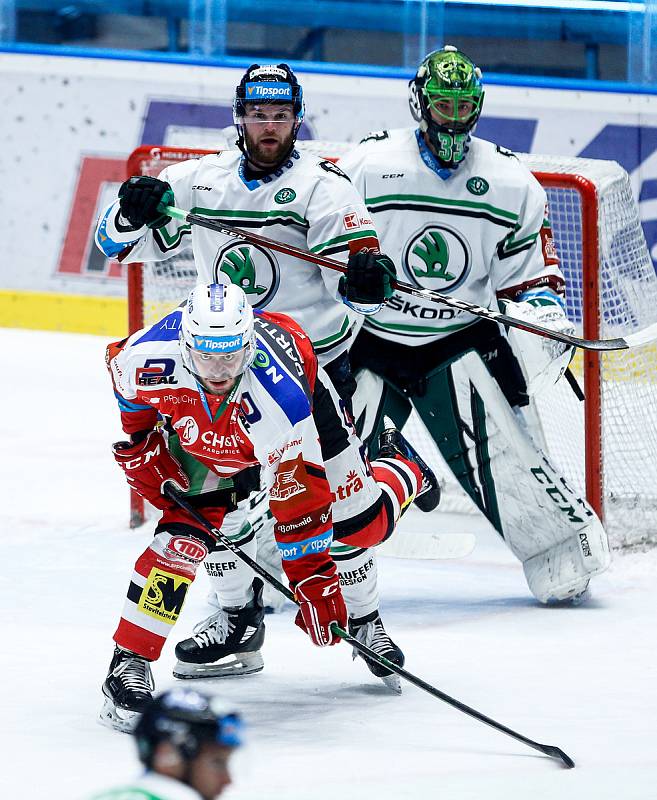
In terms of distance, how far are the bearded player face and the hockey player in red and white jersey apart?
1.91 ft

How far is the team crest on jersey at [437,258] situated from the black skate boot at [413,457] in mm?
444

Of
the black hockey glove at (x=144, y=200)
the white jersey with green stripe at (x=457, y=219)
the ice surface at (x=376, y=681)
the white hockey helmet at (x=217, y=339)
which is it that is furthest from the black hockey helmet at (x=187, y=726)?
the white jersey with green stripe at (x=457, y=219)

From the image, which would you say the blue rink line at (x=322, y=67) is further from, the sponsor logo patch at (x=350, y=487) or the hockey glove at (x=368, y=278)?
the sponsor logo patch at (x=350, y=487)

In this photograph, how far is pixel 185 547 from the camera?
287 cm

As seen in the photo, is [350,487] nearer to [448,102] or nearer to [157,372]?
[157,372]

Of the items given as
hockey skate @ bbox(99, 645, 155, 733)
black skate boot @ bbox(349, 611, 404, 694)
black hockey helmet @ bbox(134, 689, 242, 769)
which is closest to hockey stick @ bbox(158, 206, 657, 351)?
black skate boot @ bbox(349, 611, 404, 694)

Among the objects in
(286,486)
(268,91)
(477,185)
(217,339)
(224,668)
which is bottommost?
(224,668)

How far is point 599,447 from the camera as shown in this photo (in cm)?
434

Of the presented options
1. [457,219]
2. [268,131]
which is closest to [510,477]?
[457,219]

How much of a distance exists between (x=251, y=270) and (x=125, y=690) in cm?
113

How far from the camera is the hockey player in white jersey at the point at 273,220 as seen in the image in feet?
11.4

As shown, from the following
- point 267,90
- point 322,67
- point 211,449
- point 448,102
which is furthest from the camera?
point 322,67

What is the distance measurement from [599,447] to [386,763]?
6.04 feet

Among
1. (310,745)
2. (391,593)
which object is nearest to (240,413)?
(310,745)
